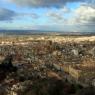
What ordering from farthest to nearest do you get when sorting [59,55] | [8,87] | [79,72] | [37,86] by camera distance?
[59,55] → [79,72] → [8,87] → [37,86]

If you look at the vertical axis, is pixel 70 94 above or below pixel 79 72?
above

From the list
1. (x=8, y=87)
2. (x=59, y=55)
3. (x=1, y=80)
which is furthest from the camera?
(x=59, y=55)

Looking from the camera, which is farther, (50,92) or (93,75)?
(93,75)

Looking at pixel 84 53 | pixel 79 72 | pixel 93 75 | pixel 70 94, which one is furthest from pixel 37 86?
pixel 84 53

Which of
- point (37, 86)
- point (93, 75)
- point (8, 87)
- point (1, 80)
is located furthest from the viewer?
point (93, 75)

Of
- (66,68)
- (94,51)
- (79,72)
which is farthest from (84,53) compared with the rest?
(79,72)

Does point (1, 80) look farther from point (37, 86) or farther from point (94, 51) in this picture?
point (94, 51)

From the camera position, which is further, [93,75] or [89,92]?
[93,75]

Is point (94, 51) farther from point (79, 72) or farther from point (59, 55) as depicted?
point (79, 72)

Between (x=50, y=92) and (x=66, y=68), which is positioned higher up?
(x=50, y=92)
